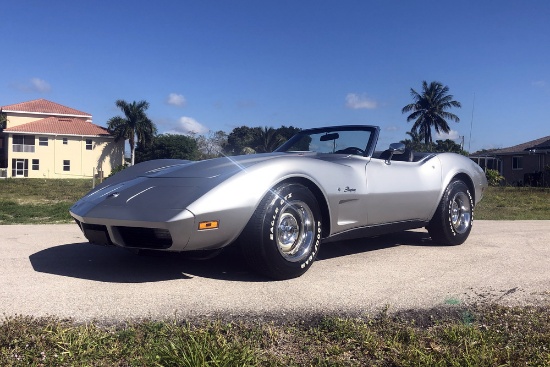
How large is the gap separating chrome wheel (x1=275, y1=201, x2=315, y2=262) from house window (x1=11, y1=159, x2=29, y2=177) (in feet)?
181

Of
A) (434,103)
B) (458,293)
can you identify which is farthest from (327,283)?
(434,103)

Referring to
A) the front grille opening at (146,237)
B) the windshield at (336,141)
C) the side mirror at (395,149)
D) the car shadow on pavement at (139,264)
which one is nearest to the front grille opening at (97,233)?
the front grille opening at (146,237)

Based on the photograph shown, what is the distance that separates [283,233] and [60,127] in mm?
55396

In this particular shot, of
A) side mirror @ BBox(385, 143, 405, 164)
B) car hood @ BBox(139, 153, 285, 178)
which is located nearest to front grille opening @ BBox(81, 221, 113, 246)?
car hood @ BBox(139, 153, 285, 178)

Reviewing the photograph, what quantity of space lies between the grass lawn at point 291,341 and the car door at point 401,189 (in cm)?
169

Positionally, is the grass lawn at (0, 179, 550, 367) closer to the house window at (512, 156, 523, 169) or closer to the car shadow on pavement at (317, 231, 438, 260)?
the car shadow on pavement at (317, 231, 438, 260)

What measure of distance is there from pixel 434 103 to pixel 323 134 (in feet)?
188

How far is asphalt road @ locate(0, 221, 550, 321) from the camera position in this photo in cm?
293

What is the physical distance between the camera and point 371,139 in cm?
495

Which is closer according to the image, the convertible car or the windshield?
the convertible car

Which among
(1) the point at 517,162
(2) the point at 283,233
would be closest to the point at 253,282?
(2) the point at 283,233

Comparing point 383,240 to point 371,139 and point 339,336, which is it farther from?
point 339,336

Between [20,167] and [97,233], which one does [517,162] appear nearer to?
[97,233]

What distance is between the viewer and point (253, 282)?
140 inches
